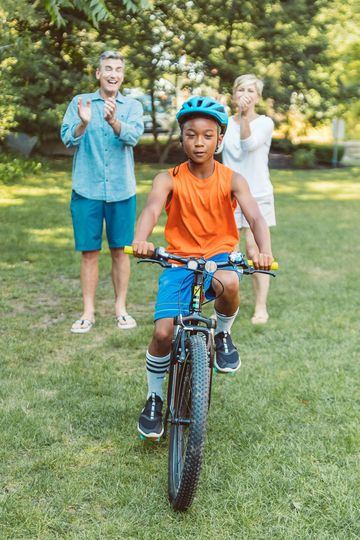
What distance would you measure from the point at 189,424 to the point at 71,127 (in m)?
3.17

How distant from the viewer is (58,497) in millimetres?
3330

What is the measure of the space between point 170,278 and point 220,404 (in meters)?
1.18

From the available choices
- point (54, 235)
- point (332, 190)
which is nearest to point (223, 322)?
point (54, 235)

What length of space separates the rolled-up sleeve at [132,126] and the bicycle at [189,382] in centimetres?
249

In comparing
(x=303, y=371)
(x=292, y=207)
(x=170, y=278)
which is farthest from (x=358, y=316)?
(x=292, y=207)

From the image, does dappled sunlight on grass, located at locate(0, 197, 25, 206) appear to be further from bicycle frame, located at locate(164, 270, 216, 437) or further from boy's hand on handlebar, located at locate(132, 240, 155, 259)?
boy's hand on handlebar, located at locate(132, 240, 155, 259)

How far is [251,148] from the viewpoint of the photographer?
5.99 meters

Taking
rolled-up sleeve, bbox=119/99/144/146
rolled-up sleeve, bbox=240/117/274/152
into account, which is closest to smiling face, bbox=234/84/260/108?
rolled-up sleeve, bbox=240/117/274/152

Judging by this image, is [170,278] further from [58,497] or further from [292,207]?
[292,207]

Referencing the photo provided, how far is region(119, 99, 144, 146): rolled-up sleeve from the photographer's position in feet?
18.4

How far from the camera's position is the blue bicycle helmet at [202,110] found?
3.49m

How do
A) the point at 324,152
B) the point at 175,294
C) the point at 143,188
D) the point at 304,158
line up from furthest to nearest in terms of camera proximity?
the point at 324,152 < the point at 304,158 < the point at 143,188 < the point at 175,294

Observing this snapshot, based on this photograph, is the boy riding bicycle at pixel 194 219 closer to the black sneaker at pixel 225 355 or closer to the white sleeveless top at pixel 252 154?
the black sneaker at pixel 225 355

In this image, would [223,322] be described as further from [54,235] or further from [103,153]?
[54,235]
